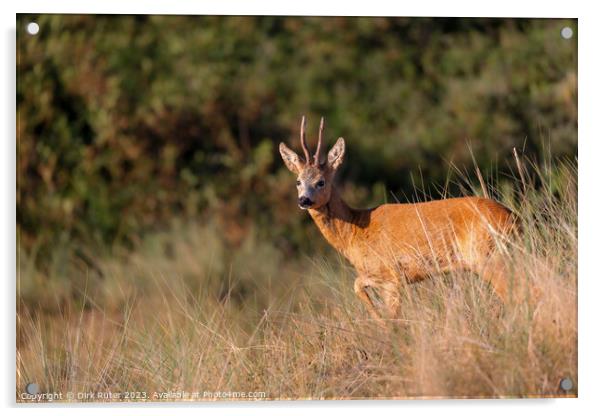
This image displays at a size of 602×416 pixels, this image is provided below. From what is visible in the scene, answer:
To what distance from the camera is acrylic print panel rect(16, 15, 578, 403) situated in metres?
7.11

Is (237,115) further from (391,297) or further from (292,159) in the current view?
(391,297)

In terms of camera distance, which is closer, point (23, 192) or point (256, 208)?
point (23, 192)

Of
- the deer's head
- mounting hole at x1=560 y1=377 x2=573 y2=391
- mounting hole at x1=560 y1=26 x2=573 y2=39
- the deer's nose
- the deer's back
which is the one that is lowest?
mounting hole at x1=560 y1=377 x2=573 y2=391

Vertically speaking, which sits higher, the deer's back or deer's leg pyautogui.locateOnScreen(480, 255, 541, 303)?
the deer's back

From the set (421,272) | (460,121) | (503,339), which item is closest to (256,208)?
(460,121)

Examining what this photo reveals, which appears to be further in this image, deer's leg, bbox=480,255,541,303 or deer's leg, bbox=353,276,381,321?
deer's leg, bbox=353,276,381,321

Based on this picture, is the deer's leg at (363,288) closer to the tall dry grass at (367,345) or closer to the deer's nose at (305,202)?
the tall dry grass at (367,345)

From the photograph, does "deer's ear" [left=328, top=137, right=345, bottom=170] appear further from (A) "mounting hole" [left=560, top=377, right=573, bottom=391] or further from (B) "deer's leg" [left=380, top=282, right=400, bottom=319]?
(A) "mounting hole" [left=560, top=377, right=573, bottom=391]

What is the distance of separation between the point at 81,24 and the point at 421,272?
6.83 m

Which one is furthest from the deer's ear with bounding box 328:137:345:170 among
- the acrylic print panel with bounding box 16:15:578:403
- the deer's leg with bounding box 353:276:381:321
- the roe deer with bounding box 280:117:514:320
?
the deer's leg with bounding box 353:276:381:321

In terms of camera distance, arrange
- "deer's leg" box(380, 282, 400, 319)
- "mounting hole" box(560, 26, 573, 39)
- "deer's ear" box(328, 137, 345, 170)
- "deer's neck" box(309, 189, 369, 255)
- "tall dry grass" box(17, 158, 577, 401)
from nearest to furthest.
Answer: "tall dry grass" box(17, 158, 577, 401)
"deer's leg" box(380, 282, 400, 319)
"mounting hole" box(560, 26, 573, 39)
"deer's ear" box(328, 137, 345, 170)
"deer's neck" box(309, 189, 369, 255)

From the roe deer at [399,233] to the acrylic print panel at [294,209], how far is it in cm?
2

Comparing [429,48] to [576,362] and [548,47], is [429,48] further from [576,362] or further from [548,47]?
[576,362]

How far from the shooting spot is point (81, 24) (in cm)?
1323
